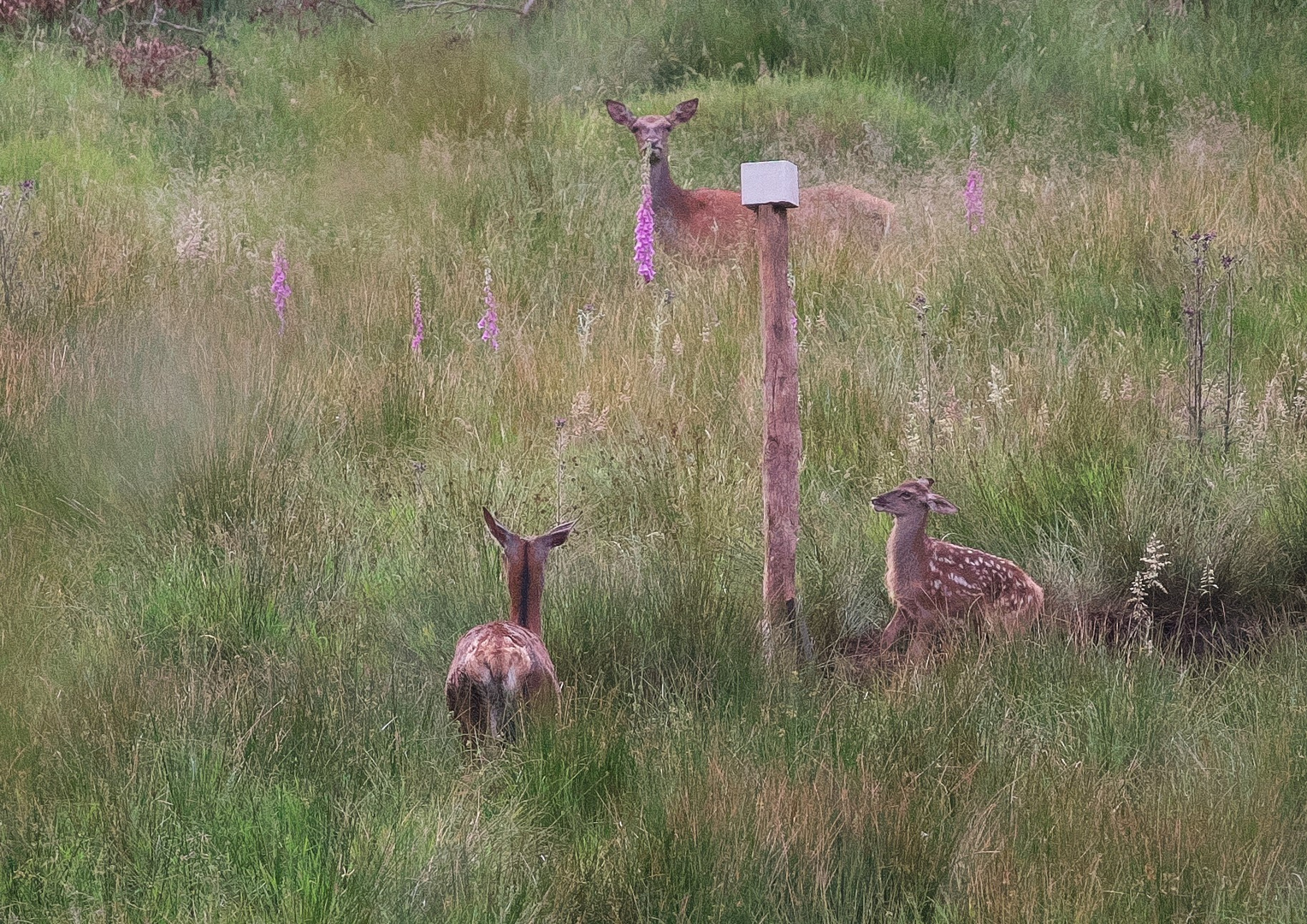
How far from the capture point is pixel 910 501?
4.55 m

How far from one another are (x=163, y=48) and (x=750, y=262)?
9318mm

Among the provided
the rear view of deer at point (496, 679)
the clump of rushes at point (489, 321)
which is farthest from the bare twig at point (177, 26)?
the rear view of deer at point (496, 679)

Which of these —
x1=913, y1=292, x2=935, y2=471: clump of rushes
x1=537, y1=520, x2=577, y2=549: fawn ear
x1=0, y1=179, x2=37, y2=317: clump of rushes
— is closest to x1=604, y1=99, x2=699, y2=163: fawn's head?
x1=0, y1=179, x2=37, y2=317: clump of rushes

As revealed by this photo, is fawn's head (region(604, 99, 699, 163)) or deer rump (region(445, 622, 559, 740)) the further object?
fawn's head (region(604, 99, 699, 163))

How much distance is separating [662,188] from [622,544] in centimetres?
509

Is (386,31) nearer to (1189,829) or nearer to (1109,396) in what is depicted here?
(1109,396)

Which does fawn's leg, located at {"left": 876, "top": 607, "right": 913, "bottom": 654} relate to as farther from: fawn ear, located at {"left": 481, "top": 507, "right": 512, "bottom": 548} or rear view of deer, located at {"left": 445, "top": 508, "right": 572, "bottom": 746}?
fawn ear, located at {"left": 481, "top": 507, "right": 512, "bottom": 548}

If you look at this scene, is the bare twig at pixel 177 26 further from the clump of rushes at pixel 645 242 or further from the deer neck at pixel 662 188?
the clump of rushes at pixel 645 242

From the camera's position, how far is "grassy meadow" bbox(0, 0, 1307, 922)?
3.06 metres

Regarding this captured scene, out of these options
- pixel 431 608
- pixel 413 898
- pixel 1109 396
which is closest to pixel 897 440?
pixel 1109 396

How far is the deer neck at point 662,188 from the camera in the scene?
9781 millimetres

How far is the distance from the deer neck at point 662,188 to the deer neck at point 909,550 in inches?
218

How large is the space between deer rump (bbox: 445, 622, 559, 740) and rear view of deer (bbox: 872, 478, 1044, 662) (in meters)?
1.24

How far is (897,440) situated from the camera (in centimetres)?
577
